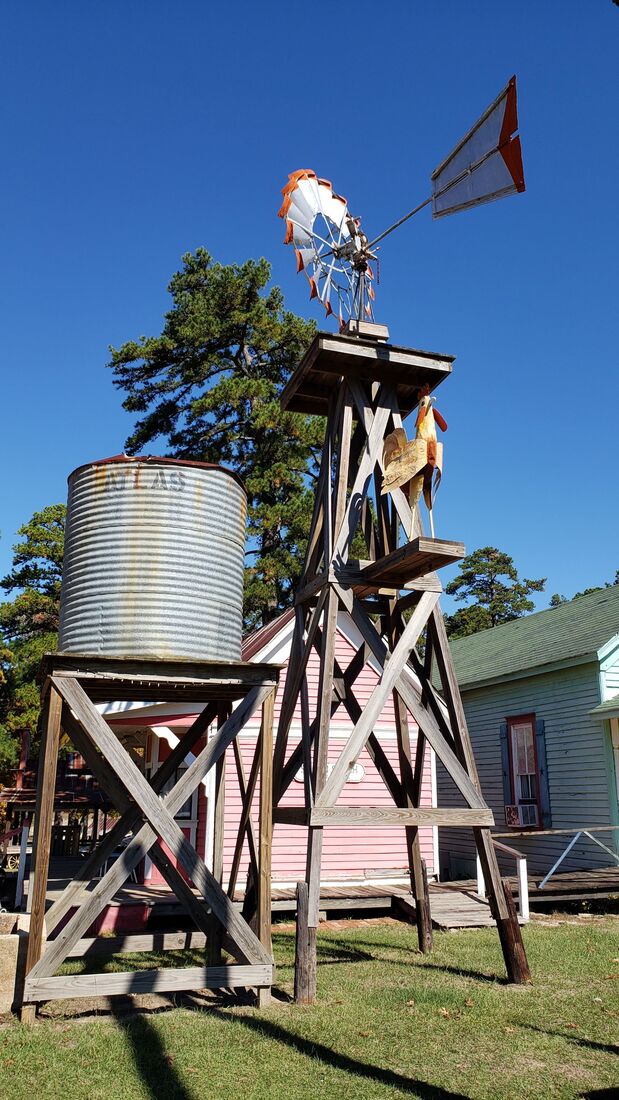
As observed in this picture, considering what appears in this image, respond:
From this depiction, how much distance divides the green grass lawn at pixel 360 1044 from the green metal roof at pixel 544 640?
7.95 meters

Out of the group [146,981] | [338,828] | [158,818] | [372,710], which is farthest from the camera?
Result: [338,828]

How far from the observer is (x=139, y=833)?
27.3 feet

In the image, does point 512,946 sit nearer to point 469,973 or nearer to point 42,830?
point 469,973

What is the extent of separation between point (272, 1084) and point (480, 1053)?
1596mm

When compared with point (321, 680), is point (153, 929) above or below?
below

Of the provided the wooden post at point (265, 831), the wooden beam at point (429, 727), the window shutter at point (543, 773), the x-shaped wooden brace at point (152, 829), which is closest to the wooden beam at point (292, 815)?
the wooden post at point (265, 831)

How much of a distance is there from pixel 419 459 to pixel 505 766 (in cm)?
1083

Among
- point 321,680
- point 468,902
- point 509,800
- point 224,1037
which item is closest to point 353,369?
point 321,680

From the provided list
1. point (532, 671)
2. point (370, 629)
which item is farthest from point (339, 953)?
point (532, 671)

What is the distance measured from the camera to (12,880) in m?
15.9

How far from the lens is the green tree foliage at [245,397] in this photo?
2541 centimetres

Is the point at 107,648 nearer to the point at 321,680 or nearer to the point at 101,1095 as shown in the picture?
the point at 321,680

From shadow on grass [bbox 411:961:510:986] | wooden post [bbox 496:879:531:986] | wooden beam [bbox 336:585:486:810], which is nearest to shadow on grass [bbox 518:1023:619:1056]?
wooden post [bbox 496:879:531:986]

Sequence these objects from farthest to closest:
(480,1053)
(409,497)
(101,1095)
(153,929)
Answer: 1. (153,929)
2. (409,497)
3. (480,1053)
4. (101,1095)
